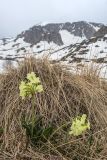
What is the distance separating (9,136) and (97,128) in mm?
688

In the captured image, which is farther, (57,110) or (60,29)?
(60,29)

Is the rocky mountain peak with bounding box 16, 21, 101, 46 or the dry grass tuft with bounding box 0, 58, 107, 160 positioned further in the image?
the rocky mountain peak with bounding box 16, 21, 101, 46

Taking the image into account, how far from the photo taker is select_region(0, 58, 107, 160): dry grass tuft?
281 cm

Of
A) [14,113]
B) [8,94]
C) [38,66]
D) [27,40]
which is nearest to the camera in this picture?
[14,113]

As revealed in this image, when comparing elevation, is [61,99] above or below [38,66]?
below

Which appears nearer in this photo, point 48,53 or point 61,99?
point 61,99

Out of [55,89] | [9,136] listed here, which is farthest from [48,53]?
[9,136]

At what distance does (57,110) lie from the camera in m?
3.39

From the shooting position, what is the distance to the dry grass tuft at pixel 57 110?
2814 mm

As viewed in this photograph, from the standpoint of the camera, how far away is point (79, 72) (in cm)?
425

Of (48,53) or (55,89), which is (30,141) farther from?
(48,53)

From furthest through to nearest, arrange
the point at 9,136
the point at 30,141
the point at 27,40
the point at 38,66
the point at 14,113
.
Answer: the point at 27,40 → the point at 38,66 → the point at 14,113 → the point at 9,136 → the point at 30,141

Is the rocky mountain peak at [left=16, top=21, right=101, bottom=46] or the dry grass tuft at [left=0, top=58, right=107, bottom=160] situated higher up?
the dry grass tuft at [left=0, top=58, right=107, bottom=160]

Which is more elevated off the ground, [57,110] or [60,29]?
[57,110]
